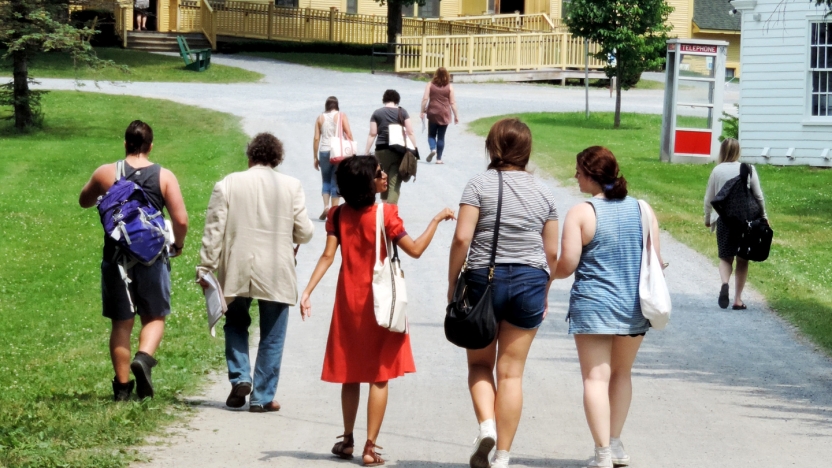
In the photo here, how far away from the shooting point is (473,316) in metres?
5.96

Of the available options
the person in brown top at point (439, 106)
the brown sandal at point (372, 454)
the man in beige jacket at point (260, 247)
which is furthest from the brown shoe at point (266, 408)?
the person in brown top at point (439, 106)

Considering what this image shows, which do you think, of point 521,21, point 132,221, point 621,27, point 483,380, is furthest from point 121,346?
point 521,21

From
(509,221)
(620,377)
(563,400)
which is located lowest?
(563,400)

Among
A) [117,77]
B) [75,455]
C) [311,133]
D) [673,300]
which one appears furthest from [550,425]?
[117,77]

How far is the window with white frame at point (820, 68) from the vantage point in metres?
24.0

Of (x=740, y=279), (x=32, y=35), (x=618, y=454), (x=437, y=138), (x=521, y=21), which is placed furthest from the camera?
(x=521, y=21)

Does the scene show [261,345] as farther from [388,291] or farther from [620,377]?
[620,377]

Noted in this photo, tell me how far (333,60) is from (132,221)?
119ft

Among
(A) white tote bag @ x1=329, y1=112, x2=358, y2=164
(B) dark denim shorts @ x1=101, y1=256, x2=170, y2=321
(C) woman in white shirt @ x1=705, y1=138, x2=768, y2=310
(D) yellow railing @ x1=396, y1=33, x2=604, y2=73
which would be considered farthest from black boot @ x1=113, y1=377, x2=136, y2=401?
(D) yellow railing @ x1=396, y1=33, x2=604, y2=73

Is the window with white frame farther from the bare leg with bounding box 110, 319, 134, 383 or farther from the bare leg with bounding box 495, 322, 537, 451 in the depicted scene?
the bare leg with bounding box 495, 322, 537, 451

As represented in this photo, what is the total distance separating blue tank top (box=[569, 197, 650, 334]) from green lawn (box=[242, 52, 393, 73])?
33900mm

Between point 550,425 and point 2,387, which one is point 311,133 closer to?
point 2,387

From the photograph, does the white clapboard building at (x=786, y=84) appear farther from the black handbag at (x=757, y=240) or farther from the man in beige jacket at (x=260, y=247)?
the man in beige jacket at (x=260, y=247)

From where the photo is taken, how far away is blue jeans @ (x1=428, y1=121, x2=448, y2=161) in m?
21.4
